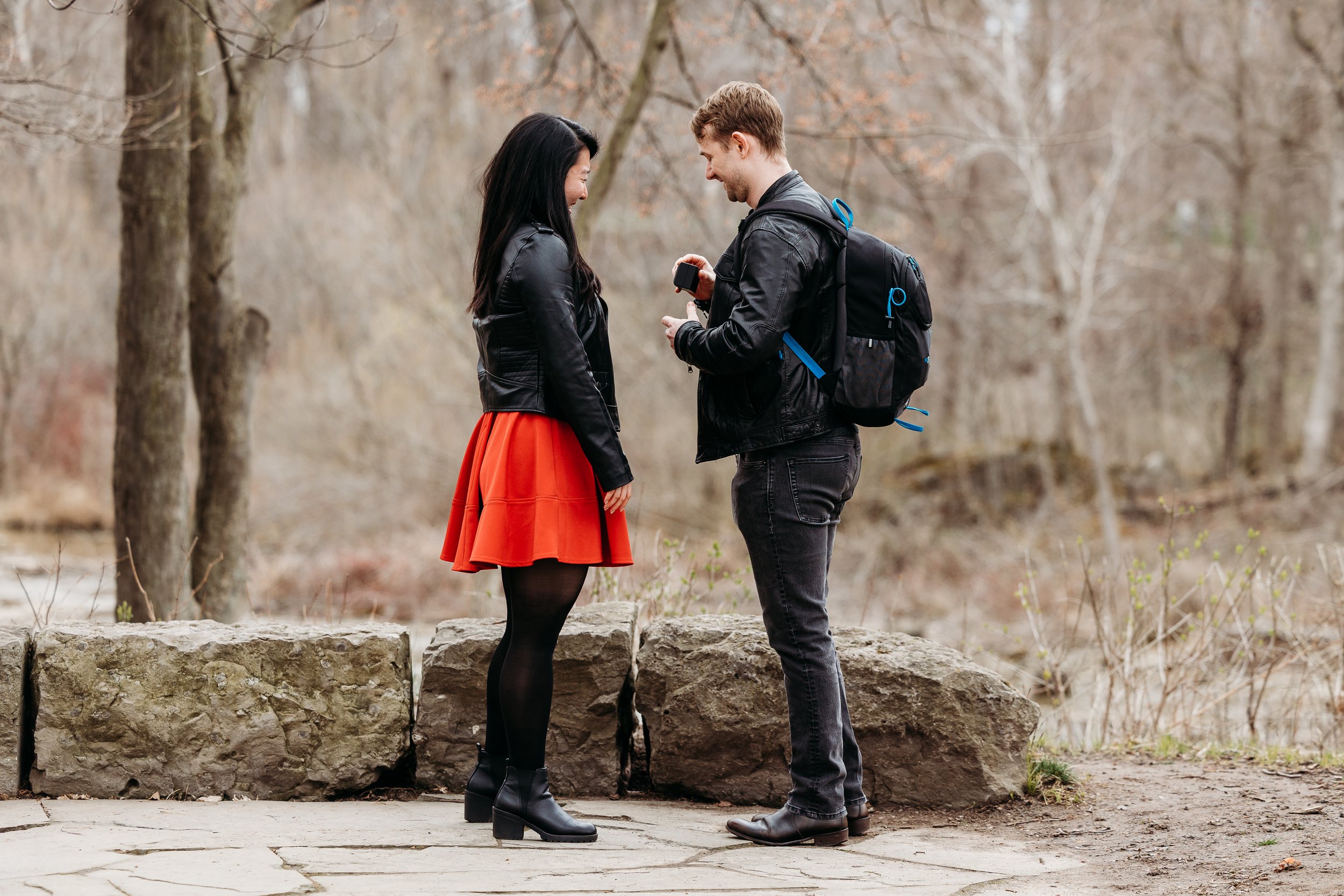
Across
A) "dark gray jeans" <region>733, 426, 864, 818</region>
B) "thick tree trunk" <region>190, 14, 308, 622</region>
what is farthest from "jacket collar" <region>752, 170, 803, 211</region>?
"thick tree trunk" <region>190, 14, 308, 622</region>

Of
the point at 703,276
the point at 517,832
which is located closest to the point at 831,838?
the point at 517,832

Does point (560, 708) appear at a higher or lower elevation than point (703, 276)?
lower

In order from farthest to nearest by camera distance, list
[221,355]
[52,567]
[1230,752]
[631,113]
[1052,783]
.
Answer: [52,567] → [631,113] → [221,355] → [1230,752] → [1052,783]

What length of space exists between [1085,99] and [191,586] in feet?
47.5

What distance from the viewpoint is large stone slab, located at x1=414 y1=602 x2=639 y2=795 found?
406 centimetres

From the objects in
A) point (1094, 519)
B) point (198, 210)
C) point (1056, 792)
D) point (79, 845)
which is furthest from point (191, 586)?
point (1094, 519)

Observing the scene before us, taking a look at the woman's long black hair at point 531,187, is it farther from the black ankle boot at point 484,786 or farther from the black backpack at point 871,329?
the black ankle boot at point 484,786

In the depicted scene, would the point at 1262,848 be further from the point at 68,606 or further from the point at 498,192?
the point at 68,606

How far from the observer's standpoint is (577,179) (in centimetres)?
352

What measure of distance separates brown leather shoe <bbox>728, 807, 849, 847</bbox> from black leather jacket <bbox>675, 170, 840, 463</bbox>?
3.39 ft

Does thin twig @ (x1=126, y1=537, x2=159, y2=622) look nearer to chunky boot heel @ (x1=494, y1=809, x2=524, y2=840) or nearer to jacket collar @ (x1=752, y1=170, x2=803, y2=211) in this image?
chunky boot heel @ (x1=494, y1=809, x2=524, y2=840)

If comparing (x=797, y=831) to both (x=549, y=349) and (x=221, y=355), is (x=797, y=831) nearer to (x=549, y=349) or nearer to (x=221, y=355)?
(x=549, y=349)

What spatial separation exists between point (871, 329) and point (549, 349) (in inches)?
34.6

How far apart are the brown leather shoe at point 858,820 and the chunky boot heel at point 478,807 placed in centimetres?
77
